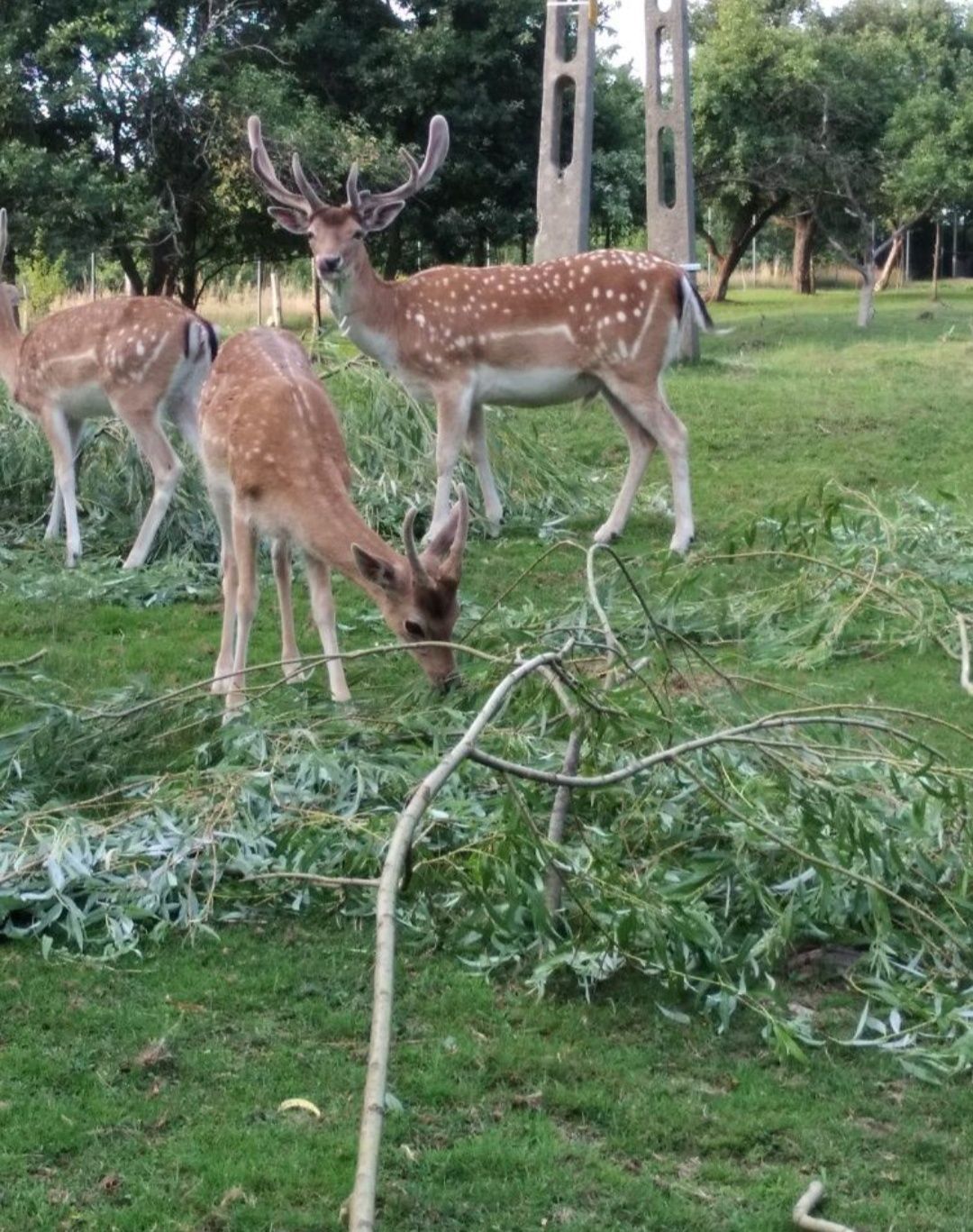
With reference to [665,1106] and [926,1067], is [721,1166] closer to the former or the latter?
[665,1106]

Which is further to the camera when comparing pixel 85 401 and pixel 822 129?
pixel 822 129

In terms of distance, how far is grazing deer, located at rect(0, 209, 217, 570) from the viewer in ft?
33.1

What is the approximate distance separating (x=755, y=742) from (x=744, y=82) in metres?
33.0

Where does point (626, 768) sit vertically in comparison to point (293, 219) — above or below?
below

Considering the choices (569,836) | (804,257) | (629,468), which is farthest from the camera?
(804,257)

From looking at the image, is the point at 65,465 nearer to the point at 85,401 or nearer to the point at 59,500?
the point at 59,500

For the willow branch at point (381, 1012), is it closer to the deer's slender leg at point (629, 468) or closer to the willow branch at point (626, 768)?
the willow branch at point (626, 768)

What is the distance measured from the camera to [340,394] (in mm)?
11922

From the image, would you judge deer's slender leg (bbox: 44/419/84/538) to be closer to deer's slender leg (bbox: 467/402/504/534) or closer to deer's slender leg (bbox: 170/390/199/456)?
deer's slender leg (bbox: 170/390/199/456)

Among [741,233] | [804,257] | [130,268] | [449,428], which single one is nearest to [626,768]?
[449,428]

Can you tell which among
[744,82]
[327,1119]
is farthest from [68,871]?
[744,82]

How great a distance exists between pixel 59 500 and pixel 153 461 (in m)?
0.78

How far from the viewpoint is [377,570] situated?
6605 mm

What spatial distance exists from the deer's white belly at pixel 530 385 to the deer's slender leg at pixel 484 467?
7.8 inches
